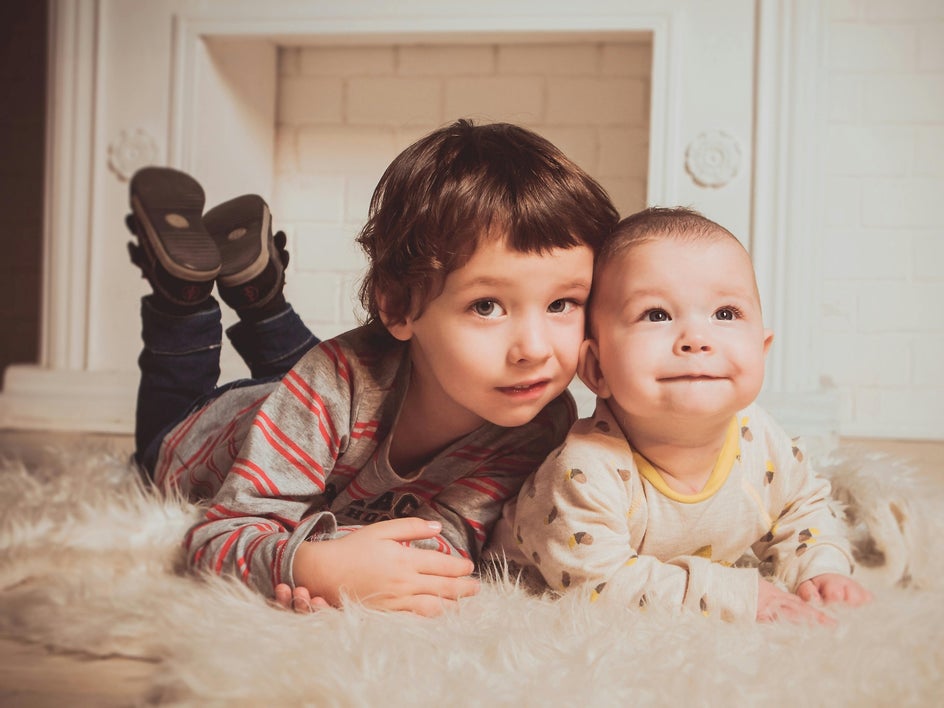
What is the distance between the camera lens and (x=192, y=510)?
0.98 m

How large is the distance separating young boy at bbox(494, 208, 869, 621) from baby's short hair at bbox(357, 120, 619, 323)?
0.06 meters

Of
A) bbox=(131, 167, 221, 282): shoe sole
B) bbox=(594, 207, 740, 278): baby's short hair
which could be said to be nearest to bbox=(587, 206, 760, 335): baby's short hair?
bbox=(594, 207, 740, 278): baby's short hair

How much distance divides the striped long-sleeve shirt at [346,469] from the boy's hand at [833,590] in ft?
0.91

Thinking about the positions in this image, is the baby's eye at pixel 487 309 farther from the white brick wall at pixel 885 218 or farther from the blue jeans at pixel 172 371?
the white brick wall at pixel 885 218

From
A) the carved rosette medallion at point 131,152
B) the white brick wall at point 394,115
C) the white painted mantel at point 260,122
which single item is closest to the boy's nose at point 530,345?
the white painted mantel at point 260,122

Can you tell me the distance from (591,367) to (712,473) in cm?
15

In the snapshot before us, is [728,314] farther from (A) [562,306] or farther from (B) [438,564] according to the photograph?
(B) [438,564]

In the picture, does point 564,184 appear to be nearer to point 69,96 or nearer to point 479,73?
point 479,73

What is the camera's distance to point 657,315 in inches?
30.0

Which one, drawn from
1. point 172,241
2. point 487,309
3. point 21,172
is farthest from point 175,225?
point 21,172

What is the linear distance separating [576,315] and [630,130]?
1.69 metres

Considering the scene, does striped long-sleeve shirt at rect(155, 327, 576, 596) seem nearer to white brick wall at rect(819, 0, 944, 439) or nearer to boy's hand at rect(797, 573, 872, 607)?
boy's hand at rect(797, 573, 872, 607)

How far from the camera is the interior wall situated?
8.47 feet

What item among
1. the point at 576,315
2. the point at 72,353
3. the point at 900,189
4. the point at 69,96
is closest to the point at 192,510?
the point at 576,315
